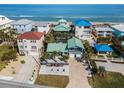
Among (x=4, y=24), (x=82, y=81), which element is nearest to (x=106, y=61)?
(x=82, y=81)

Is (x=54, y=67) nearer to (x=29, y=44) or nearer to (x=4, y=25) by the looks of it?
(x=29, y=44)

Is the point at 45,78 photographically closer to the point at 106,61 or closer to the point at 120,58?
the point at 106,61

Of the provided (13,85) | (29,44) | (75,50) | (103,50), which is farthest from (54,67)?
(103,50)

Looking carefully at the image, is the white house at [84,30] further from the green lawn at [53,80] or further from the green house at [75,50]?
the green lawn at [53,80]

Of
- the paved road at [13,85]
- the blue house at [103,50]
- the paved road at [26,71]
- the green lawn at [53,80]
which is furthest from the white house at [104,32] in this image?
the paved road at [13,85]

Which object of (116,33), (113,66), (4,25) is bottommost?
(113,66)

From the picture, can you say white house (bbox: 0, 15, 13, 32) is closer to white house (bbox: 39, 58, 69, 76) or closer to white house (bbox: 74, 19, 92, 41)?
white house (bbox: 74, 19, 92, 41)
